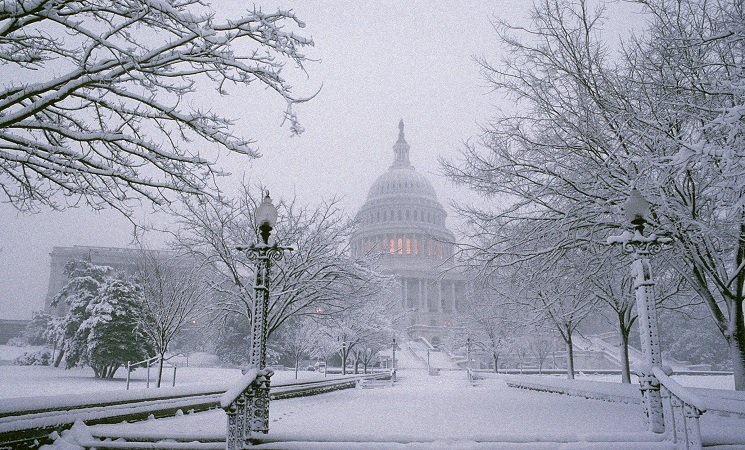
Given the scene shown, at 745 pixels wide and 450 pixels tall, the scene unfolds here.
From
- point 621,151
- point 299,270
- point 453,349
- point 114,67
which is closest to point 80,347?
point 299,270

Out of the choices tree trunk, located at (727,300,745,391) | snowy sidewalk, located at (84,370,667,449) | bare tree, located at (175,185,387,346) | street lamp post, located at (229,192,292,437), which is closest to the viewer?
snowy sidewalk, located at (84,370,667,449)

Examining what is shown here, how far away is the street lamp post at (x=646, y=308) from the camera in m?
7.76

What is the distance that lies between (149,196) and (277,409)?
27.1 ft

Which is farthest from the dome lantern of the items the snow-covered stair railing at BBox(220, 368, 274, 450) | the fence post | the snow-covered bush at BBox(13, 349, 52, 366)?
the fence post

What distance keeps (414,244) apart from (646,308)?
356 feet

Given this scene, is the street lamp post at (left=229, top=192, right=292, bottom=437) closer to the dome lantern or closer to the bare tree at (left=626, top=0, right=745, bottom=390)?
the bare tree at (left=626, top=0, right=745, bottom=390)

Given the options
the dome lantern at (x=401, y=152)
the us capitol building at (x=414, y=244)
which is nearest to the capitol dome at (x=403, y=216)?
the us capitol building at (x=414, y=244)

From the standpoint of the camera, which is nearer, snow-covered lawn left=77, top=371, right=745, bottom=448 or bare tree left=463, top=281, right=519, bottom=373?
snow-covered lawn left=77, top=371, right=745, bottom=448

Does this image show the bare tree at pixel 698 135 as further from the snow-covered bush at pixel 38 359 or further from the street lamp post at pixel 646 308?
the snow-covered bush at pixel 38 359

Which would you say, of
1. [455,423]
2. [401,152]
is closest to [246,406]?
[455,423]

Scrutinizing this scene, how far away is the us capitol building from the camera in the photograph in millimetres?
105188

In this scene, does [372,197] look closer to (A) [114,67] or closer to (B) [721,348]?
(B) [721,348]

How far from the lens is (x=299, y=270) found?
731 inches

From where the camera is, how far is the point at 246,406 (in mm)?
7711
